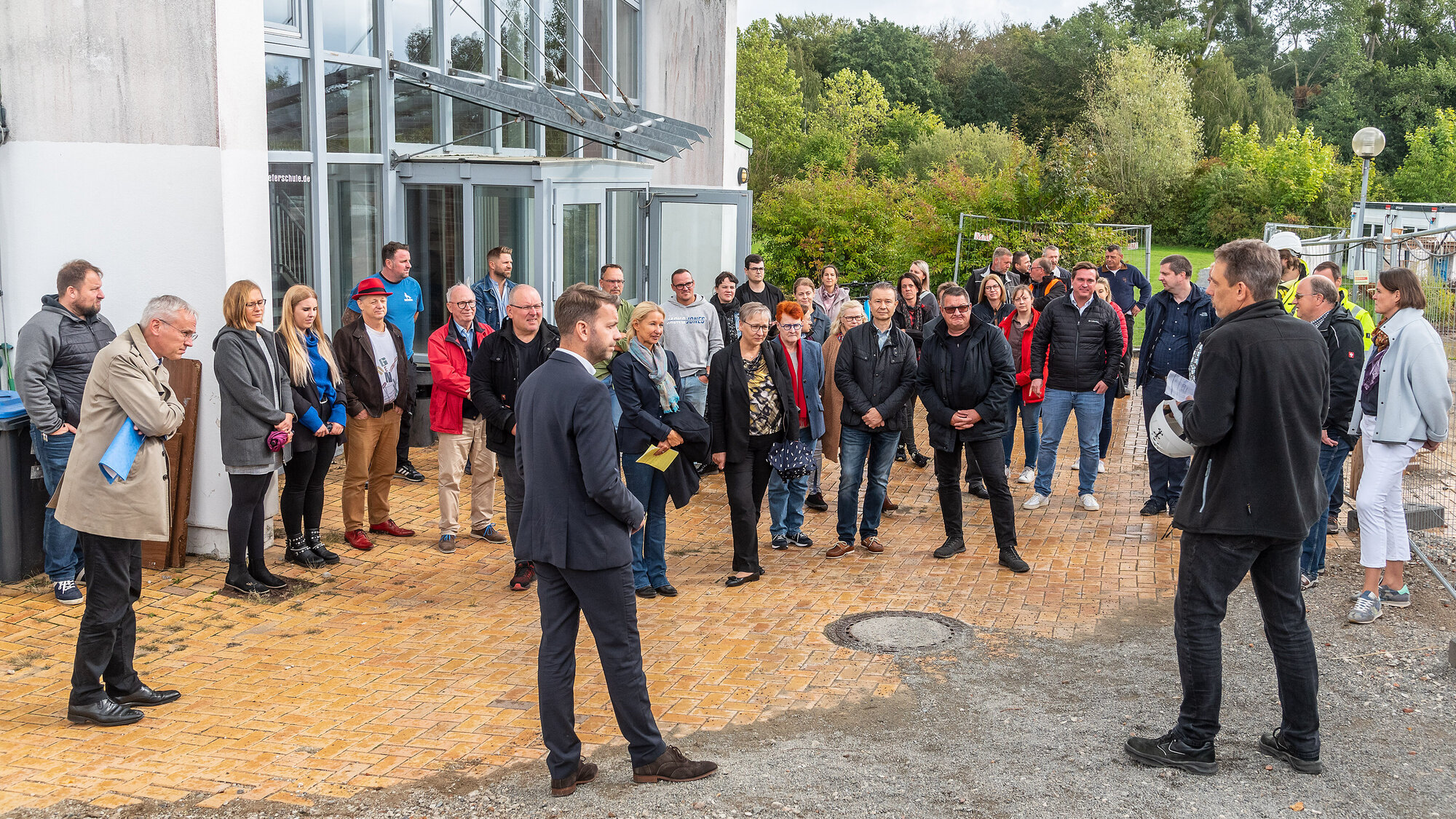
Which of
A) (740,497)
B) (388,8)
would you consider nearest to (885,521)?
(740,497)

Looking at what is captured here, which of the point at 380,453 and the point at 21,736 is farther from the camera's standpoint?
the point at 380,453

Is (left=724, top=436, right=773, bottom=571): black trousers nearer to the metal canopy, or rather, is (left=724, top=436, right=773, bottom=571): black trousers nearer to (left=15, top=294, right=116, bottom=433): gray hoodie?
(left=15, top=294, right=116, bottom=433): gray hoodie

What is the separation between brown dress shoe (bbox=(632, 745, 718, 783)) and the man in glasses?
473cm

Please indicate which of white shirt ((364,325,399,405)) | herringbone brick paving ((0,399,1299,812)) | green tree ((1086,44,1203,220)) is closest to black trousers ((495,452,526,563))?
herringbone brick paving ((0,399,1299,812))

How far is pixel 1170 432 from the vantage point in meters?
5.23

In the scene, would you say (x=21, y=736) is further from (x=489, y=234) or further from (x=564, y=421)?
(x=489, y=234)

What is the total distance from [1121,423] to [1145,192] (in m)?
35.9

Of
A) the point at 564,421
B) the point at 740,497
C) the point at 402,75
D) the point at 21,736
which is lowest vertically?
the point at 21,736

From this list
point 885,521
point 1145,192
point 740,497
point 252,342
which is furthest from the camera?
point 1145,192

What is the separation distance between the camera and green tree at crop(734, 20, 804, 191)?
5659 centimetres

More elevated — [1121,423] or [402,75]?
[402,75]

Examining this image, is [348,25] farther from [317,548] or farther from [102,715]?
[102,715]

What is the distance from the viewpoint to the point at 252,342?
7031 millimetres

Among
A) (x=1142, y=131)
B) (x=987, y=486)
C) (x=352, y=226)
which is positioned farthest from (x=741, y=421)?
(x=1142, y=131)
